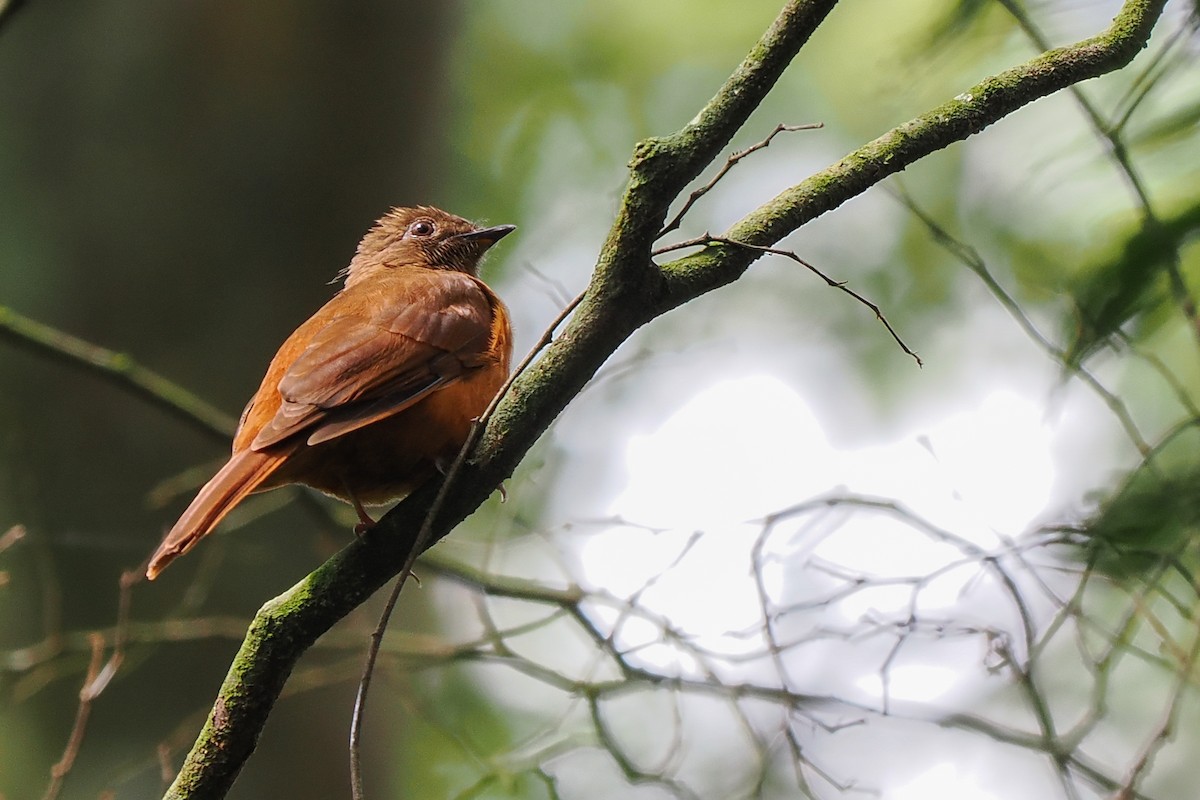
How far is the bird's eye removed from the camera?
3750 mm

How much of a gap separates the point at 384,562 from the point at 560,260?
299 centimetres

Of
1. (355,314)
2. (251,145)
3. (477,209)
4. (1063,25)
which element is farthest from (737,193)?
(355,314)

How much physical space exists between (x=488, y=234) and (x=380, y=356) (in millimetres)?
1171

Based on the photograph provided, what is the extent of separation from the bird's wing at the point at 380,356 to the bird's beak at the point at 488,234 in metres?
0.63

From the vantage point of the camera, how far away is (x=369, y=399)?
97.1 inches

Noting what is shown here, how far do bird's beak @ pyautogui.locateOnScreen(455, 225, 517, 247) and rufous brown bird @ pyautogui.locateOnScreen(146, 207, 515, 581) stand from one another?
0.66 meters

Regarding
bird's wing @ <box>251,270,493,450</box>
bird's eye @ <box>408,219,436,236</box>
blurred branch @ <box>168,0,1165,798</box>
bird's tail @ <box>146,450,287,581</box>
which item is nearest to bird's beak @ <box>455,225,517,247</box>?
bird's eye @ <box>408,219,436,236</box>

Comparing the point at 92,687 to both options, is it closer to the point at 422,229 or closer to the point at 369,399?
the point at 369,399

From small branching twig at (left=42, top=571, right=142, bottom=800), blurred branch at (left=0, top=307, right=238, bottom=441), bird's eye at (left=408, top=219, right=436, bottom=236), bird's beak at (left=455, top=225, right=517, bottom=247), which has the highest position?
bird's eye at (left=408, top=219, right=436, bottom=236)

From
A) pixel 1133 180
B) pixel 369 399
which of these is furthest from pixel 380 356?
pixel 1133 180

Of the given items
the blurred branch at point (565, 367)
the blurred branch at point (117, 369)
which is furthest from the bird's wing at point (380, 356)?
the blurred branch at point (117, 369)

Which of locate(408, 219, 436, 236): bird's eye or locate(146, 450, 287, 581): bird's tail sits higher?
locate(408, 219, 436, 236): bird's eye

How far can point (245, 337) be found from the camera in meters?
4.12

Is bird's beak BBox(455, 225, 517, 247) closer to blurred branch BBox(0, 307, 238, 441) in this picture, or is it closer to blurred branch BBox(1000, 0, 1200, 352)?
blurred branch BBox(0, 307, 238, 441)
